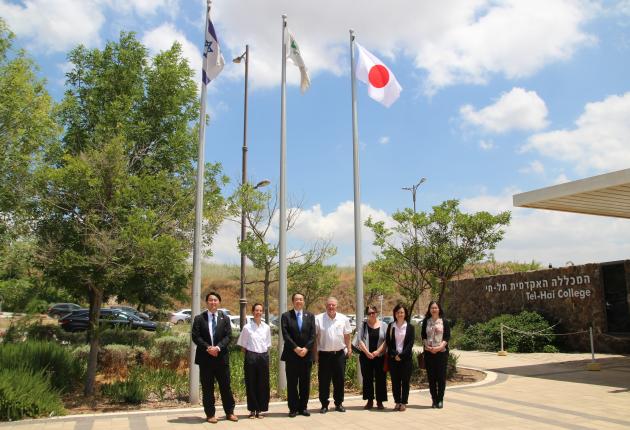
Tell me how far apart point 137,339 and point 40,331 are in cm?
394

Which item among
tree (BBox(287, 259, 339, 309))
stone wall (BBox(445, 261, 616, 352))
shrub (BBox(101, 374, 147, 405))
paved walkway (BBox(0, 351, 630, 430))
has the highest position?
tree (BBox(287, 259, 339, 309))

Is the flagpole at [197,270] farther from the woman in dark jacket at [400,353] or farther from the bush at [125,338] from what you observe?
the bush at [125,338]

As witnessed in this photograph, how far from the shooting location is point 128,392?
8797 mm

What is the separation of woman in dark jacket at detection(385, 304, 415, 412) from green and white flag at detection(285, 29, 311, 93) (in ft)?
17.9

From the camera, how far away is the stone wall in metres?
17.3

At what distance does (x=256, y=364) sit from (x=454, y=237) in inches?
255

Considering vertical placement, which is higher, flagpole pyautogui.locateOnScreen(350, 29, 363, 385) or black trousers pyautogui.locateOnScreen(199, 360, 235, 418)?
flagpole pyautogui.locateOnScreen(350, 29, 363, 385)

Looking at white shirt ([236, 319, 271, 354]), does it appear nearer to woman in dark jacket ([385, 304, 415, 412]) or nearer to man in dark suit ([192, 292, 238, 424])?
man in dark suit ([192, 292, 238, 424])

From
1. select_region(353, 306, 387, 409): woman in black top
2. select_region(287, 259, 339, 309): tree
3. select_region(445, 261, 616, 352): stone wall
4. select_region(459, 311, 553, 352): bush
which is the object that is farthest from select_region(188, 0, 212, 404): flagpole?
select_region(445, 261, 616, 352): stone wall

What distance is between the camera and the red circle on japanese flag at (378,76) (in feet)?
37.2

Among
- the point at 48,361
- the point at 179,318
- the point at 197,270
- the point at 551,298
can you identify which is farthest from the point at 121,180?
the point at 179,318

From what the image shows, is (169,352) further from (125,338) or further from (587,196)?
(587,196)

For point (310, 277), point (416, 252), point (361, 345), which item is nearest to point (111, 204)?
point (361, 345)

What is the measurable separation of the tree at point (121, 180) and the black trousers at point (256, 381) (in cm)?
265
